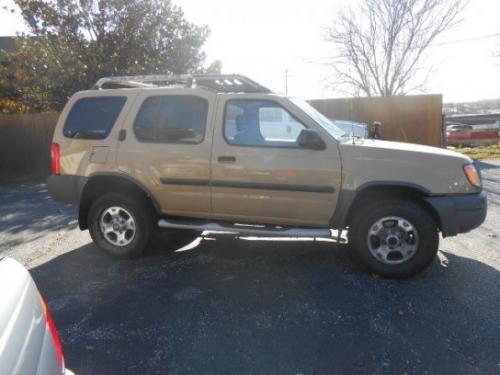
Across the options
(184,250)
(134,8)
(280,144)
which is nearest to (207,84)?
(280,144)

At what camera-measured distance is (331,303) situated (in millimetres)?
3383

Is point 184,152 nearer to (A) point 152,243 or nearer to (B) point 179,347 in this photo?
(A) point 152,243

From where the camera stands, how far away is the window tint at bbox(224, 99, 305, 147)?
13.3 feet

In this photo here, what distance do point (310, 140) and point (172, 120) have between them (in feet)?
5.30

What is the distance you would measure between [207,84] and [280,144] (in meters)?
1.32

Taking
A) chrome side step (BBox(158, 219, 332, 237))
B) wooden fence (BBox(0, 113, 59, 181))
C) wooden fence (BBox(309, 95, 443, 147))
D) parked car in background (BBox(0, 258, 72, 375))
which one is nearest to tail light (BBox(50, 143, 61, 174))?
chrome side step (BBox(158, 219, 332, 237))

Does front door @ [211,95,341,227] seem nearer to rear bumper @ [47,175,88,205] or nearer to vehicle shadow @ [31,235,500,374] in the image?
vehicle shadow @ [31,235,500,374]

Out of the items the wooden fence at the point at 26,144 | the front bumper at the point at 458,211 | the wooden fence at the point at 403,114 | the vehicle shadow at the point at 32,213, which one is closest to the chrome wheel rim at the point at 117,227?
the vehicle shadow at the point at 32,213

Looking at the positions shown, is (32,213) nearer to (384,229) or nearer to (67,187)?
(67,187)

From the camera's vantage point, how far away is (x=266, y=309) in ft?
10.8

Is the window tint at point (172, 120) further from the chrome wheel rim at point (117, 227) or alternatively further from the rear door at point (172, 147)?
the chrome wheel rim at point (117, 227)

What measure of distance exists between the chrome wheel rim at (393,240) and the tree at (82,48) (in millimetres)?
12917

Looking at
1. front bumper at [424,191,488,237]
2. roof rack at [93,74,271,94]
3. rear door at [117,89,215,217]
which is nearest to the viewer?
front bumper at [424,191,488,237]

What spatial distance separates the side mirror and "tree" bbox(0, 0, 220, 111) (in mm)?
12298
